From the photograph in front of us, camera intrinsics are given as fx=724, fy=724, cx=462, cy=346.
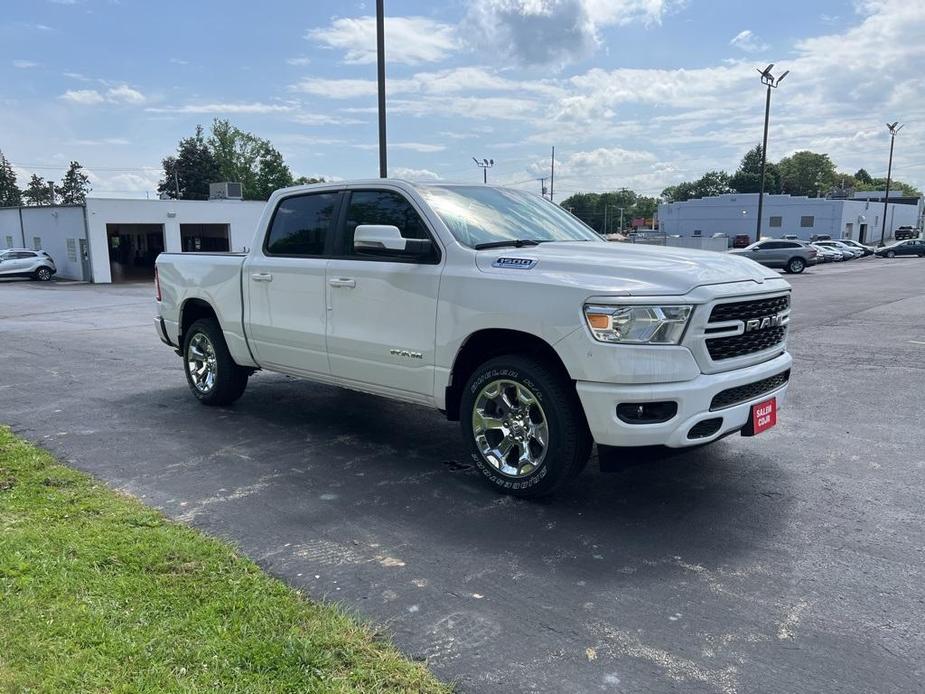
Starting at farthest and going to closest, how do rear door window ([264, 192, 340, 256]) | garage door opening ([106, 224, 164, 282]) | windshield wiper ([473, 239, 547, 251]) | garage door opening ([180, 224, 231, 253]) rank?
garage door opening ([106, 224, 164, 282])
garage door opening ([180, 224, 231, 253])
rear door window ([264, 192, 340, 256])
windshield wiper ([473, 239, 547, 251])

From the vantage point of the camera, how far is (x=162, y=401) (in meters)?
7.43

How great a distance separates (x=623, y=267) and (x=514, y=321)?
2.34ft

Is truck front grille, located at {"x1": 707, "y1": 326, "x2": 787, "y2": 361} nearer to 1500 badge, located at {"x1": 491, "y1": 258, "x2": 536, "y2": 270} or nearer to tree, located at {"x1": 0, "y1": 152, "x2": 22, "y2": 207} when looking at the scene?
1500 badge, located at {"x1": 491, "y1": 258, "x2": 536, "y2": 270}

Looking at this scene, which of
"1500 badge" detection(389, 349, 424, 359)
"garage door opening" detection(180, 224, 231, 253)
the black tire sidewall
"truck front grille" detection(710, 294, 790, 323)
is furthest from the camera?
"garage door opening" detection(180, 224, 231, 253)

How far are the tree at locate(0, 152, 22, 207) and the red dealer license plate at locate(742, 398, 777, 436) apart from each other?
11646cm

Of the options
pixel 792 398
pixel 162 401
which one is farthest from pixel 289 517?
pixel 792 398

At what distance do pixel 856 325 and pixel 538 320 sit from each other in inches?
448

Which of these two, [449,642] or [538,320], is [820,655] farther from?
[538,320]

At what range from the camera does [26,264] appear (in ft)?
111

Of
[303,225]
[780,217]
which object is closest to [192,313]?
[303,225]

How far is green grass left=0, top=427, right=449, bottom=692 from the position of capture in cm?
267

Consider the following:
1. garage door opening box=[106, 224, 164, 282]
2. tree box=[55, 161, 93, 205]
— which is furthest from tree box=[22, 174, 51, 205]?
garage door opening box=[106, 224, 164, 282]

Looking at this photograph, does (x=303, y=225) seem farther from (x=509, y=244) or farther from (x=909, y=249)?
(x=909, y=249)

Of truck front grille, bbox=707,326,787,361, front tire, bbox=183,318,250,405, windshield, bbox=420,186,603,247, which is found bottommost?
front tire, bbox=183,318,250,405
